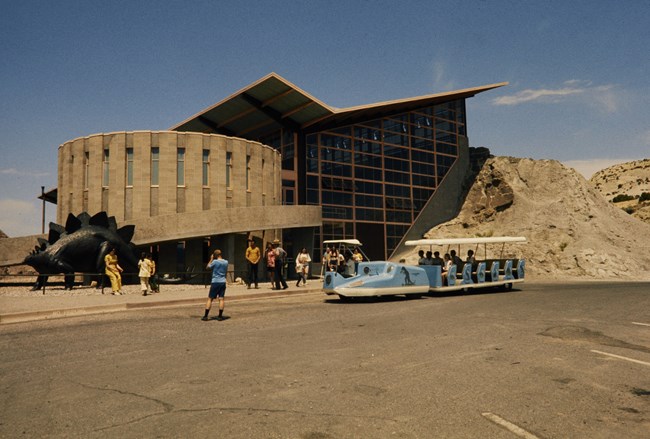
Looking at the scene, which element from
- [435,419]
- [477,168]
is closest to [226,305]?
[435,419]

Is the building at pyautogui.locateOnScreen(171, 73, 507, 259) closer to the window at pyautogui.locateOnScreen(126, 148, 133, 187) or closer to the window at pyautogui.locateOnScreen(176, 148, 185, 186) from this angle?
the window at pyautogui.locateOnScreen(176, 148, 185, 186)

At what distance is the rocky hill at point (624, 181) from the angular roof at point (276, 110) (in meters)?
56.5

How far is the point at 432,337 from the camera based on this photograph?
8695mm

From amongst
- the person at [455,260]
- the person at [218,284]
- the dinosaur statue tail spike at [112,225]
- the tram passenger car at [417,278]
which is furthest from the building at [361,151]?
the person at [218,284]

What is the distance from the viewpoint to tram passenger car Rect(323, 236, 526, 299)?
50.5 feet

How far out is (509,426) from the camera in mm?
4203

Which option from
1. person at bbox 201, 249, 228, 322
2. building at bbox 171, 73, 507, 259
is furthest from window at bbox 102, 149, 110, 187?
person at bbox 201, 249, 228, 322

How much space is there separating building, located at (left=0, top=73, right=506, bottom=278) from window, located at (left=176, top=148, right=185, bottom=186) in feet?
0.19

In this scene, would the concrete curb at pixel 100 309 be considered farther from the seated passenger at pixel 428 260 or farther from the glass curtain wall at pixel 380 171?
the glass curtain wall at pixel 380 171

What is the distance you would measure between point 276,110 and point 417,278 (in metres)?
23.8

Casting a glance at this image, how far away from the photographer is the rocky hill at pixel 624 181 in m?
85.6

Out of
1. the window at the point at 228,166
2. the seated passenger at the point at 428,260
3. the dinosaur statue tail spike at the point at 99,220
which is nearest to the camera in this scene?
the seated passenger at the point at 428,260

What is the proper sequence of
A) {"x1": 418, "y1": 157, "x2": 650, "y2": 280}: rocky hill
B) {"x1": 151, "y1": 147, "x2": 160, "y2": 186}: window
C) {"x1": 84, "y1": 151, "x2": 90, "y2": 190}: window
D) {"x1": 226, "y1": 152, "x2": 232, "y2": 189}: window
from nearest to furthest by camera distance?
{"x1": 151, "y1": 147, "x2": 160, "y2": 186}: window
{"x1": 84, "y1": 151, "x2": 90, "y2": 190}: window
{"x1": 226, "y1": 152, "x2": 232, "y2": 189}: window
{"x1": 418, "y1": 157, "x2": 650, "y2": 280}: rocky hill

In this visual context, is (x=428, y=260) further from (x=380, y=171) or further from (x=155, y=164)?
(x=380, y=171)
